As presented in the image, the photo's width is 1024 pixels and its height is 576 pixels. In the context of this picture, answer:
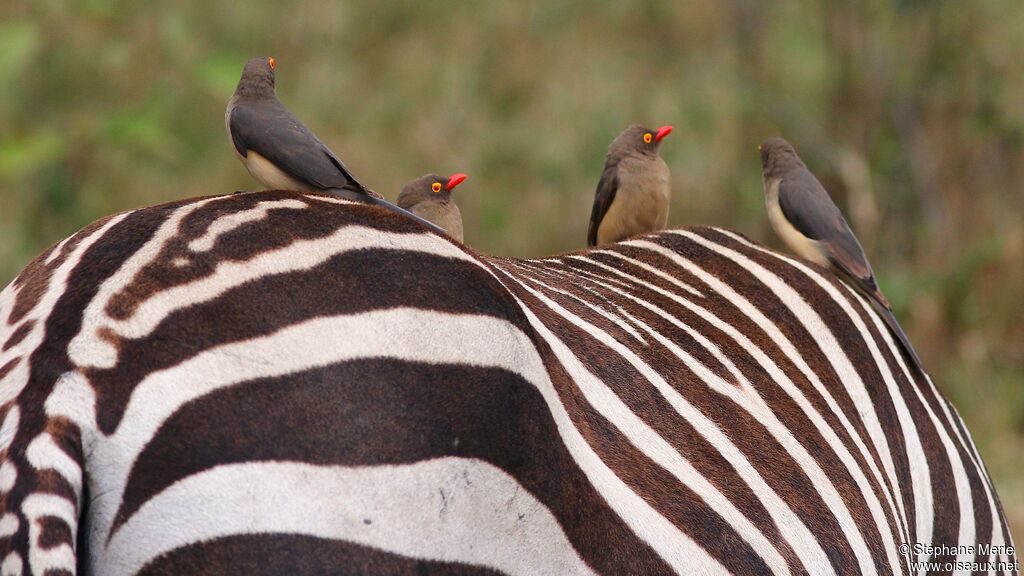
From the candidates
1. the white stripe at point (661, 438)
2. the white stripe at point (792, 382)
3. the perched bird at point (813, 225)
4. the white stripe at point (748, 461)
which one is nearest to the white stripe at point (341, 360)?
the white stripe at point (661, 438)

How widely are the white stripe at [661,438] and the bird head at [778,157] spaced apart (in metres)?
1.88

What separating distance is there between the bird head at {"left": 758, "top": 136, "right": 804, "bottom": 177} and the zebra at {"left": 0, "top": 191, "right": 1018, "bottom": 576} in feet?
5.96

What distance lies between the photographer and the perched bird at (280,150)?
266 cm

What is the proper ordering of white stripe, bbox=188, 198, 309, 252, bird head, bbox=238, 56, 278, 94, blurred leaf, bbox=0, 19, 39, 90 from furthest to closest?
blurred leaf, bbox=0, 19, 39, 90, bird head, bbox=238, 56, 278, 94, white stripe, bbox=188, 198, 309, 252

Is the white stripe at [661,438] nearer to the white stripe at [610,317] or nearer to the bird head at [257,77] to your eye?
the white stripe at [610,317]

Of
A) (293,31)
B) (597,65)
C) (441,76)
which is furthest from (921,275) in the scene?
(293,31)

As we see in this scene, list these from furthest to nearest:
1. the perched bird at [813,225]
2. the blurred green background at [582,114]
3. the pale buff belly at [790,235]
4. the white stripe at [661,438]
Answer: the blurred green background at [582,114] < the pale buff belly at [790,235] < the perched bird at [813,225] < the white stripe at [661,438]

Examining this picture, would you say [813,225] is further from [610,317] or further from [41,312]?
[41,312]

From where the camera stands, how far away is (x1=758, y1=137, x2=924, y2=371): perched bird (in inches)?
138

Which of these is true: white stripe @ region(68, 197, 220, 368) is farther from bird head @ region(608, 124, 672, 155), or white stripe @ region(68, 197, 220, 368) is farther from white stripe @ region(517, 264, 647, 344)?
bird head @ region(608, 124, 672, 155)

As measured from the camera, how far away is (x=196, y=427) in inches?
61.0

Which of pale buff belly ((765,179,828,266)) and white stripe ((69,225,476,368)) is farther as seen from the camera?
pale buff belly ((765,179,828,266))

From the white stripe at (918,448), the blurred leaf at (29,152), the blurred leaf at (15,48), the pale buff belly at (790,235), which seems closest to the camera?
the white stripe at (918,448)

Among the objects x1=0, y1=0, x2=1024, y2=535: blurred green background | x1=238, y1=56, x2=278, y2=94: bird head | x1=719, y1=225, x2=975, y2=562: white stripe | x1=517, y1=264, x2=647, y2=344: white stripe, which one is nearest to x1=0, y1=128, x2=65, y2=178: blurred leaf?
x1=0, y1=0, x2=1024, y2=535: blurred green background
